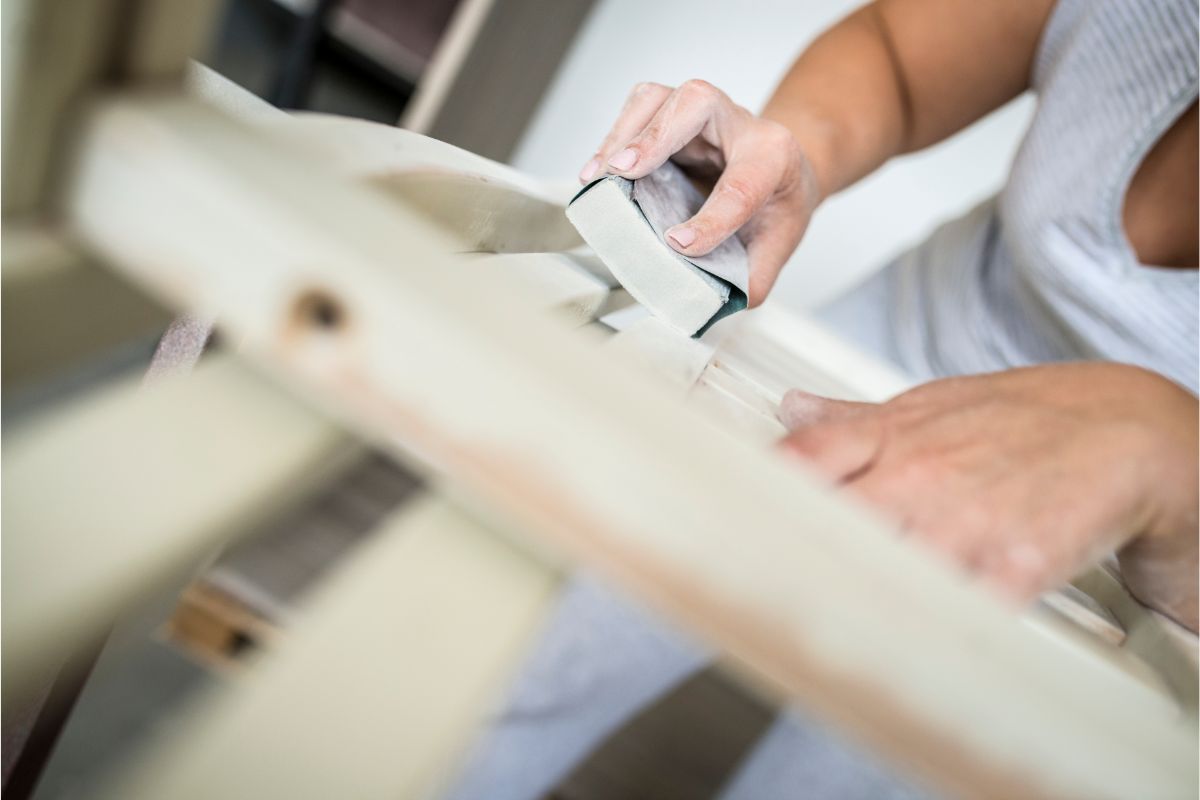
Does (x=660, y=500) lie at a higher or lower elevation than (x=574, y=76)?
higher

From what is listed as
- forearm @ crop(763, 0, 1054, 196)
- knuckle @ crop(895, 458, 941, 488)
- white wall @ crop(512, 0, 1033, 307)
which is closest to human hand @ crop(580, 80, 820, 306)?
forearm @ crop(763, 0, 1054, 196)

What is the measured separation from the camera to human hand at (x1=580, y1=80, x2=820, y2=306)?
49cm

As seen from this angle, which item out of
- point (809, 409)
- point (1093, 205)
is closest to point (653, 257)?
point (809, 409)

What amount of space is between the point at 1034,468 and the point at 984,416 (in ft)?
0.12

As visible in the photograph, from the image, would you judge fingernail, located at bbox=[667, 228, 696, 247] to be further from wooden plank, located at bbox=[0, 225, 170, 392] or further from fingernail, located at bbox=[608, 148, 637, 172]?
wooden plank, located at bbox=[0, 225, 170, 392]

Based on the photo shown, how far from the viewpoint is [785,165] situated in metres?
0.58

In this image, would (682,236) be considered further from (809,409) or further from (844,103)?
(844,103)

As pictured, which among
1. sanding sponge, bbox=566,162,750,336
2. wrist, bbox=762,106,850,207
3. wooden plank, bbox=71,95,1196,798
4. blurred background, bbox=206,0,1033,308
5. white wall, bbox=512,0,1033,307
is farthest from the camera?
white wall, bbox=512,0,1033,307

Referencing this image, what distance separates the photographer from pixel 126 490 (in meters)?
0.21

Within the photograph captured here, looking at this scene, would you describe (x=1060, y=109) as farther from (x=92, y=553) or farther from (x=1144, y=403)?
(x=92, y=553)

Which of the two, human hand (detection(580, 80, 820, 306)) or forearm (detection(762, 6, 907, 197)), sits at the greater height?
forearm (detection(762, 6, 907, 197))

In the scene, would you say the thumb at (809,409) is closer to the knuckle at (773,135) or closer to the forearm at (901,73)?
the knuckle at (773,135)

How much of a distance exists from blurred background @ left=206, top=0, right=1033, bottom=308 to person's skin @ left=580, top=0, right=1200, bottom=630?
81cm

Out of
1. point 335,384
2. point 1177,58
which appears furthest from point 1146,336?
point 335,384
